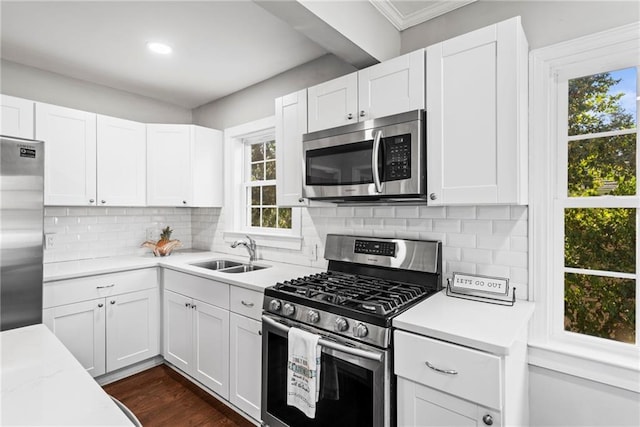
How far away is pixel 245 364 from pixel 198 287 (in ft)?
2.33

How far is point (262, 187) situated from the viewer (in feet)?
11.0

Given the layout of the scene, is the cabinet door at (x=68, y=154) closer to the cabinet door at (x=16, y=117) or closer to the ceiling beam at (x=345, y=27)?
the cabinet door at (x=16, y=117)

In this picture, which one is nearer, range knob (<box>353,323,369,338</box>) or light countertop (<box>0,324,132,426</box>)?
light countertop (<box>0,324,132,426</box>)

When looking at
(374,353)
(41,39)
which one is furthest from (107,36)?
(374,353)

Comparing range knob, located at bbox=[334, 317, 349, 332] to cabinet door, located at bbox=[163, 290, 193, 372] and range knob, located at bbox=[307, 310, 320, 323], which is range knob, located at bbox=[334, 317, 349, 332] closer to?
range knob, located at bbox=[307, 310, 320, 323]

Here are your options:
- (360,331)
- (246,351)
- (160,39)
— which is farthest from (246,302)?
A: (160,39)

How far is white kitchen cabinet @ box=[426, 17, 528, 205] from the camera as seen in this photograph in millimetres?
1517

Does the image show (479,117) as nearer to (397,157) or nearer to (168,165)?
(397,157)

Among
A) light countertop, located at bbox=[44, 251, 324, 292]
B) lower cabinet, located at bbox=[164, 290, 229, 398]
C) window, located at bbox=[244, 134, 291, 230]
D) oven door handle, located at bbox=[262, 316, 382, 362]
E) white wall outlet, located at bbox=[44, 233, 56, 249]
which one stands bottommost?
lower cabinet, located at bbox=[164, 290, 229, 398]

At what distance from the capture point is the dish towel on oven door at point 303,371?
5.32 feet

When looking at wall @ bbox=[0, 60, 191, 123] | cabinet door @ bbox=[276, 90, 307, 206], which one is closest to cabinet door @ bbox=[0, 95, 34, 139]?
wall @ bbox=[0, 60, 191, 123]

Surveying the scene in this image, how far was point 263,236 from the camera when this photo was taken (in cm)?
307

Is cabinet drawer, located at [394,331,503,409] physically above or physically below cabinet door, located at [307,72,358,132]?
below

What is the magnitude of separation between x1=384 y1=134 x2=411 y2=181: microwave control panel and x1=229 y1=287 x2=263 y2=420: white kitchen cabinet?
108 cm
